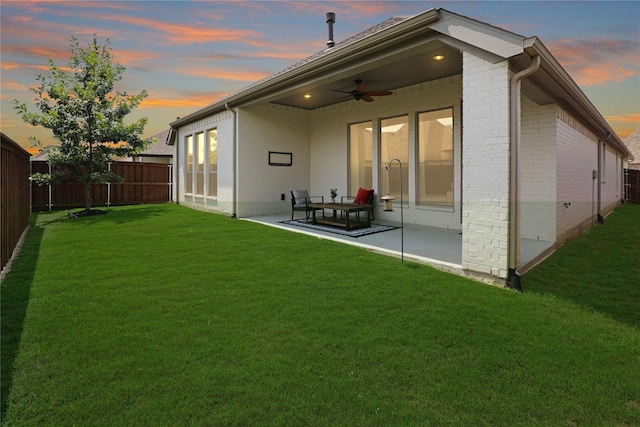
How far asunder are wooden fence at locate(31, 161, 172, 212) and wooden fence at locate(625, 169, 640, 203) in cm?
2371

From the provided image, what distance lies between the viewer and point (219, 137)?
10188 mm

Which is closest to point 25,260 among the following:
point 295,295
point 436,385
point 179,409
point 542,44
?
point 295,295

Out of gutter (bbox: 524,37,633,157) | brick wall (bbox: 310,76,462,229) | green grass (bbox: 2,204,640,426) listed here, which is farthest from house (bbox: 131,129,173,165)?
gutter (bbox: 524,37,633,157)

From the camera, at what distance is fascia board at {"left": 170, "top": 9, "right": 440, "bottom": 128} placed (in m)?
4.32

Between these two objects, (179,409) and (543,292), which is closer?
(179,409)

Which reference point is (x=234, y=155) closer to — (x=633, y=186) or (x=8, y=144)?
(x=8, y=144)

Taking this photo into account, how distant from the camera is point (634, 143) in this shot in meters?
25.0

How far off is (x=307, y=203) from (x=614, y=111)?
12.5m

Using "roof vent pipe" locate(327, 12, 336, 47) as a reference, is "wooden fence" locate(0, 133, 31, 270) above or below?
below

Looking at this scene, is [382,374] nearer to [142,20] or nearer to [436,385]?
[436,385]

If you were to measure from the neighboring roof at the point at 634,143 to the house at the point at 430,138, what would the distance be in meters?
16.2

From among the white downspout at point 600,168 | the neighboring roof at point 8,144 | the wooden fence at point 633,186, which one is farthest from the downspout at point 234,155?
the wooden fence at point 633,186

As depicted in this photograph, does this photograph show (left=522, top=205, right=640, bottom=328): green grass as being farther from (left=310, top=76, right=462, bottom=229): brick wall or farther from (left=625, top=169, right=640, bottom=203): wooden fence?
(left=625, top=169, right=640, bottom=203): wooden fence

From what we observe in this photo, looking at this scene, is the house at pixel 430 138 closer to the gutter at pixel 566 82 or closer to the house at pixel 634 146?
the gutter at pixel 566 82
